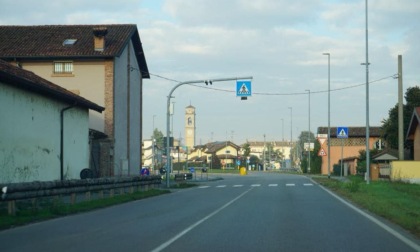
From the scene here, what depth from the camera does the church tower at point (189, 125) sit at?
6250 inches

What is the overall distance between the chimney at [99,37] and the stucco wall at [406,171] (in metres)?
Result: 21.0

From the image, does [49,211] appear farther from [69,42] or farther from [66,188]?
[69,42]

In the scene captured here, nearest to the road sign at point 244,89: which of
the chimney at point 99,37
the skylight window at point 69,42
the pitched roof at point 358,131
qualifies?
the chimney at point 99,37

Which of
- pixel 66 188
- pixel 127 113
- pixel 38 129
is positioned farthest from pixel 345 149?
pixel 66 188

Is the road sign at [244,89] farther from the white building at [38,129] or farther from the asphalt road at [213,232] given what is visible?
the asphalt road at [213,232]

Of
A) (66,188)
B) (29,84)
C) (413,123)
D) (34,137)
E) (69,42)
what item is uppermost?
(69,42)

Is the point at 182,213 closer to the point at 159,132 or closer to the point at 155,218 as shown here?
the point at 155,218

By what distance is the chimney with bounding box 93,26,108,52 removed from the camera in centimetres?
4094

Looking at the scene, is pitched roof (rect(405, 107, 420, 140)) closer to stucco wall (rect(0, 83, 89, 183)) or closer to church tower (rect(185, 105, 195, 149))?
stucco wall (rect(0, 83, 89, 183))

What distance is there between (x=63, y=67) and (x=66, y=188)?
77.3ft

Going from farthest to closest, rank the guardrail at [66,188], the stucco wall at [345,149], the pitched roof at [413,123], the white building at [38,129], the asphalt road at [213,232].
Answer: the stucco wall at [345,149]
the pitched roof at [413,123]
the white building at [38,129]
the guardrail at [66,188]
the asphalt road at [213,232]

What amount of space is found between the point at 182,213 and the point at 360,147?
7948cm

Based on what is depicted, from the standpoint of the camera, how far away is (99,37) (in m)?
41.2

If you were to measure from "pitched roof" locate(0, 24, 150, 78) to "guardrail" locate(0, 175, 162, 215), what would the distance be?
1355 cm
